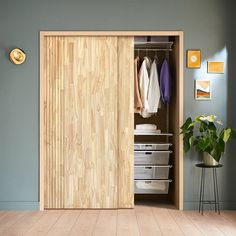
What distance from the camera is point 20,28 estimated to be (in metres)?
4.64

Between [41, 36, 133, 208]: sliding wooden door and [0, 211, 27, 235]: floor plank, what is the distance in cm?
39

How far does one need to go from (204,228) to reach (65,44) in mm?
2574

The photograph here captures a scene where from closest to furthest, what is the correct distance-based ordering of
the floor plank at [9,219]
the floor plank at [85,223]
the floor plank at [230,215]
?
the floor plank at [85,223], the floor plank at [9,219], the floor plank at [230,215]

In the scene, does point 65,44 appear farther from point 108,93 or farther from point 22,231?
point 22,231

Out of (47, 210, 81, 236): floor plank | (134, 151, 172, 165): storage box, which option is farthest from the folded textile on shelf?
(47, 210, 81, 236): floor plank

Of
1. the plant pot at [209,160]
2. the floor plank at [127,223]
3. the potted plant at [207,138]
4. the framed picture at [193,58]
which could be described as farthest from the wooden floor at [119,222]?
the framed picture at [193,58]

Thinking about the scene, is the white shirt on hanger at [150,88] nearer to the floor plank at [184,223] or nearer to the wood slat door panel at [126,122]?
the wood slat door panel at [126,122]

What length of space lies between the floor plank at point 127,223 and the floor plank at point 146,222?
0.05 metres

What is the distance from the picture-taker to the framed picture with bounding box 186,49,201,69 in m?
4.62

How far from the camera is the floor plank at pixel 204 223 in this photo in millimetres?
3697

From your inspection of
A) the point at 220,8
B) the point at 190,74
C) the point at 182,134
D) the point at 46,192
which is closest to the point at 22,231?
the point at 46,192

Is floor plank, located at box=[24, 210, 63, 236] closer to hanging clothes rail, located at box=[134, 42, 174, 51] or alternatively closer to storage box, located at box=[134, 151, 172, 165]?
storage box, located at box=[134, 151, 172, 165]

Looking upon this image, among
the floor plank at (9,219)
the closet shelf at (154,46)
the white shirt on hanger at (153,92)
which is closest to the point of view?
the floor plank at (9,219)

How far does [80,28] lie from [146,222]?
7.63 feet
